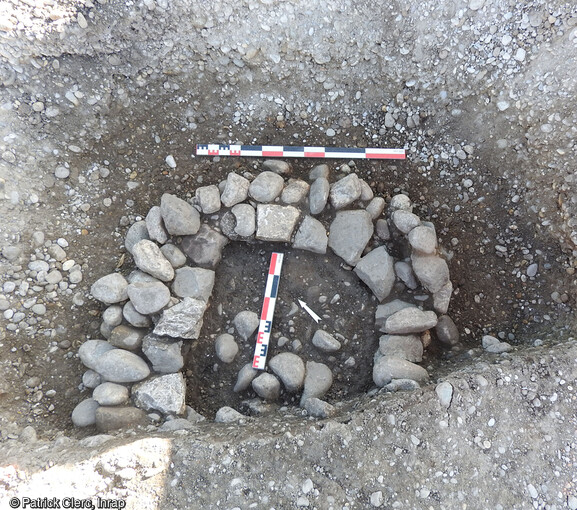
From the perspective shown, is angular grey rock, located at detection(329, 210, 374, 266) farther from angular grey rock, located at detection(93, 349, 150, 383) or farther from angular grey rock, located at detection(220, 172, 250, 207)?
angular grey rock, located at detection(93, 349, 150, 383)

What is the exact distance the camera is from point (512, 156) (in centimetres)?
284

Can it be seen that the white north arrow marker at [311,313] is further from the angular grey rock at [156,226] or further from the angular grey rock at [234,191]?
the angular grey rock at [156,226]

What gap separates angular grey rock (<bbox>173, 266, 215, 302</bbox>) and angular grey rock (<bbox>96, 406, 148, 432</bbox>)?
29.8 inches

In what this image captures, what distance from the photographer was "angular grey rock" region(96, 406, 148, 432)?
7.99 feet

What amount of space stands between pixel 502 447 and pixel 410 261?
118 centimetres

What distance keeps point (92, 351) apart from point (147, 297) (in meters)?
0.47

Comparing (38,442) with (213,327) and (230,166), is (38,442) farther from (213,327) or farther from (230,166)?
(230,166)

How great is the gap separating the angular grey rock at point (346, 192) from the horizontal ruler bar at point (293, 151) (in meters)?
0.33

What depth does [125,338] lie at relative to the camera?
2.65 meters

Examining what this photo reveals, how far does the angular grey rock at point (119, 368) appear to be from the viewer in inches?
100

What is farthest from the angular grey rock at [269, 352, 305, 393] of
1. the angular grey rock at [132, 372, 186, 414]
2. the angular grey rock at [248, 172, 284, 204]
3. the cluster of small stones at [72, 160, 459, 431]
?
the angular grey rock at [248, 172, 284, 204]

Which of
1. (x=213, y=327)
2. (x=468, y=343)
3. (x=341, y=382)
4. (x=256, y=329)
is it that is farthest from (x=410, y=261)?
(x=213, y=327)

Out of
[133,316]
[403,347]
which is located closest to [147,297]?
[133,316]

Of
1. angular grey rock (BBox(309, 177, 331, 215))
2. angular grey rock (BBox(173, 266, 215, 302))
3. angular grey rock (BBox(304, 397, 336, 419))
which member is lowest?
angular grey rock (BBox(304, 397, 336, 419))
